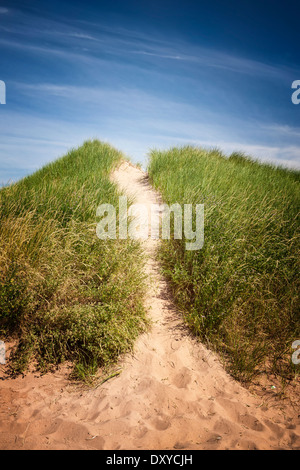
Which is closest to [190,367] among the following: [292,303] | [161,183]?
[292,303]

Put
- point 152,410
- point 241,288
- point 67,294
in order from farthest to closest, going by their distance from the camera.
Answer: point 241,288 < point 67,294 < point 152,410

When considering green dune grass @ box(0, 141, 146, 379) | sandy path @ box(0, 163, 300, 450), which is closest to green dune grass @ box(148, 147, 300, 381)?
sandy path @ box(0, 163, 300, 450)

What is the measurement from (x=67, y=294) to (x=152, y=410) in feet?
6.00

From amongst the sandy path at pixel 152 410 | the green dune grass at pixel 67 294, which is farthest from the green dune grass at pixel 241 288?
the green dune grass at pixel 67 294

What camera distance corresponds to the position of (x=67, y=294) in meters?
3.67

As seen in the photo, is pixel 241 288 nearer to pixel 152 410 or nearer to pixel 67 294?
pixel 152 410

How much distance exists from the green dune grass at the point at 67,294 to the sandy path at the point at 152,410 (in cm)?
28

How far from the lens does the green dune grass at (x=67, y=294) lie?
11.0ft

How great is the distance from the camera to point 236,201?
19.1ft

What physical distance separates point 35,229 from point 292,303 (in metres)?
4.07

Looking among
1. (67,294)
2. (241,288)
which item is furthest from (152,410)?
(241,288)

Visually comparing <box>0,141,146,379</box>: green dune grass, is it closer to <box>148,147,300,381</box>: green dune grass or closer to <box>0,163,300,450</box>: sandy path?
<box>0,163,300,450</box>: sandy path

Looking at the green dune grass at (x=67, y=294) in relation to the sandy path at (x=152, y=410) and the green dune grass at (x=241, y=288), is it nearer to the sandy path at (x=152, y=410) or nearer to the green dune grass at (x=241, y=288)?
the sandy path at (x=152, y=410)
